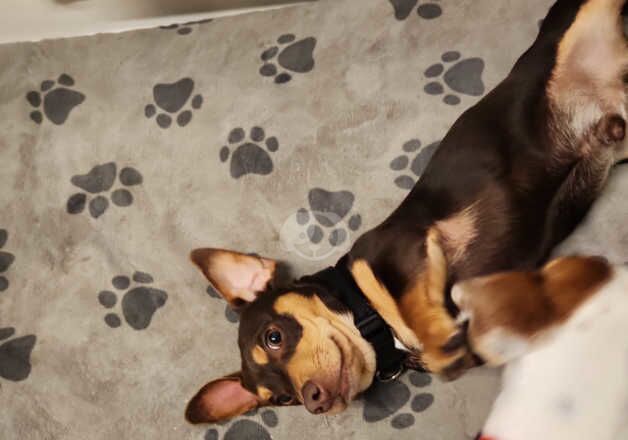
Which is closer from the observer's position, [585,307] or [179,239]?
[585,307]

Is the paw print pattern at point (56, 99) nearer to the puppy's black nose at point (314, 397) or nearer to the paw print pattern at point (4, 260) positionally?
the paw print pattern at point (4, 260)

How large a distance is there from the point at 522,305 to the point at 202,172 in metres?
1.80

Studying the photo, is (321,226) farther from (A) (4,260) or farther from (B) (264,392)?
(A) (4,260)

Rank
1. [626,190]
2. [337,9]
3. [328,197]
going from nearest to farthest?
1. [626,190]
2. [328,197]
3. [337,9]

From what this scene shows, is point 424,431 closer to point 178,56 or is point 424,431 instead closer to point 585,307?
point 585,307

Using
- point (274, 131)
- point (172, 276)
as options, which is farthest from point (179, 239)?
point (274, 131)

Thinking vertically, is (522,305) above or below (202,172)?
below

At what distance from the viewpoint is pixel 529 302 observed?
0.98 meters

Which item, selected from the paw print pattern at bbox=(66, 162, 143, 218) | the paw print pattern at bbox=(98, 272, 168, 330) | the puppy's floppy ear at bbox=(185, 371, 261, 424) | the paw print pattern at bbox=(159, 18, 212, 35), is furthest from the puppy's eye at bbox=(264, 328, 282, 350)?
the paw print pattern at bbox=(159, 18, 212, 35)

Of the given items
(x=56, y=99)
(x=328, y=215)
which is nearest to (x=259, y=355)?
(x=328, y=215)

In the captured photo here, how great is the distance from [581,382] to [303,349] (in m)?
1.13

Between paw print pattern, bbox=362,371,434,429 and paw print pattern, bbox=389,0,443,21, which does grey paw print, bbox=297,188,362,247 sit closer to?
paw print pattern, bbox=362,371,434,429

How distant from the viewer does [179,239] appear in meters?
2.56

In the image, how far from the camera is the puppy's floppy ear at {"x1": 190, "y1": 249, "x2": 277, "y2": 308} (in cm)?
222
